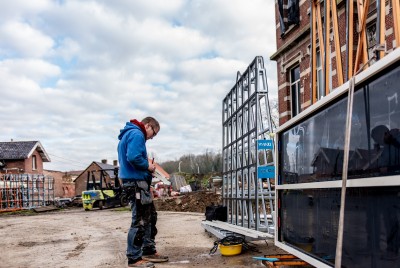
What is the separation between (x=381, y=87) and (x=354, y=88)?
426 millimetres

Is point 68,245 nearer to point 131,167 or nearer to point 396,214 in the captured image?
point 131,167

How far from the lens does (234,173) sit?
9.62m

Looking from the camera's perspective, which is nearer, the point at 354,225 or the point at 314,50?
the point at 354,225

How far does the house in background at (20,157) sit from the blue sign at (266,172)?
40.2 m

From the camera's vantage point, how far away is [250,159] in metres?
8.17

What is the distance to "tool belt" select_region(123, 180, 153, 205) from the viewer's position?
241 inches

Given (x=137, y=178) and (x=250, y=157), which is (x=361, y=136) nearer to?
(x=137, y=178)

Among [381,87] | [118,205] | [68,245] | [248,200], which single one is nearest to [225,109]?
[248,200]

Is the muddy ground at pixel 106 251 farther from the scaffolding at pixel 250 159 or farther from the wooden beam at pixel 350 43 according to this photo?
the wooden beam at pixel 350 43

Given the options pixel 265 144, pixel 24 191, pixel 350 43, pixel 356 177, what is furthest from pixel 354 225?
pixel 24 191

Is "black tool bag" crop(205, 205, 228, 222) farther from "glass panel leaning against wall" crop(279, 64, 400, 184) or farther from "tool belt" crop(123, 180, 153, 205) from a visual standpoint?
"glass panel leaning against wall" crop(279, 64, 400, 184)

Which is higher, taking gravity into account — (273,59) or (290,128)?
Answer: (273,59)

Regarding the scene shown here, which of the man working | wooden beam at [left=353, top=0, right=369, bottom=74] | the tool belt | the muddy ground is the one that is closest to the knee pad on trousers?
the man working

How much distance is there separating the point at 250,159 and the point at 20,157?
41.5 meters
